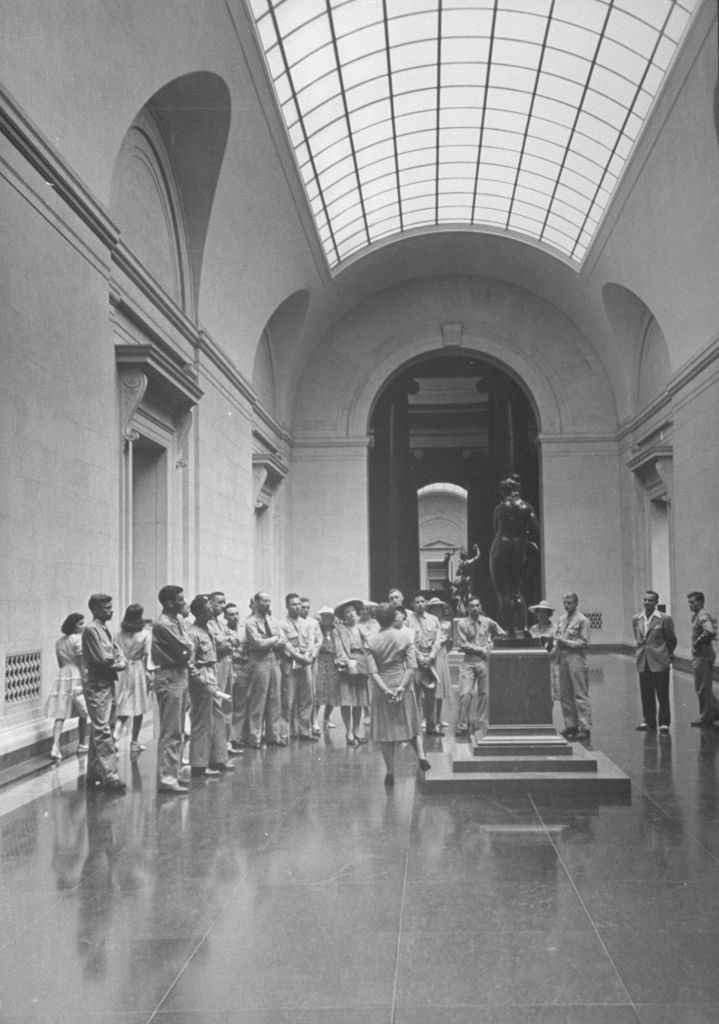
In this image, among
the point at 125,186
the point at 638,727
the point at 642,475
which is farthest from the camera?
the point at 642,475

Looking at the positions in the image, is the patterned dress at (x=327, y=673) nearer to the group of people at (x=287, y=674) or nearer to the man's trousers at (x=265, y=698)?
the group of people at (x=287, y=674)

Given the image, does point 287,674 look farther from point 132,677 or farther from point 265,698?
point 132,677

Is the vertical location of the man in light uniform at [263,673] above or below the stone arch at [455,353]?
below

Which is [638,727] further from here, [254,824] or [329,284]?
[329,284]

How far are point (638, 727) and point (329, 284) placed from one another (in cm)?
1721

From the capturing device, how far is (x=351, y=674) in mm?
11188

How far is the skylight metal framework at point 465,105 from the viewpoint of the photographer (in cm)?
1734

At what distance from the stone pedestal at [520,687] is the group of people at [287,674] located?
1.50 ft

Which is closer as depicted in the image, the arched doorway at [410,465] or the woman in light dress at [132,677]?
the woman in light dress at [132,677]

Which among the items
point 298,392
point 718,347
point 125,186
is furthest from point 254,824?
point 298,392

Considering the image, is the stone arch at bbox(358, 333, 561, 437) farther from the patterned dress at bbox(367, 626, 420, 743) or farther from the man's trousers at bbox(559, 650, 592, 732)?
the patterned dress at bbox(367, 626, 420, 743)

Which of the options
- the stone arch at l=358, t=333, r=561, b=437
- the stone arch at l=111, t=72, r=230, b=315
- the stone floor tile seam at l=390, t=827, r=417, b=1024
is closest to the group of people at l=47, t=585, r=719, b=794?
the stone floor tile seam at l=390, t=827, r=417, b=1024

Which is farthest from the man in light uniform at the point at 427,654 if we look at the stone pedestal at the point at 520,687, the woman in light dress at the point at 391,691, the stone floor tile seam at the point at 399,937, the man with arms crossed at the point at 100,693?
the stone floor tile seam at the point at 399,937

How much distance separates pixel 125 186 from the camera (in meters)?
13.4
